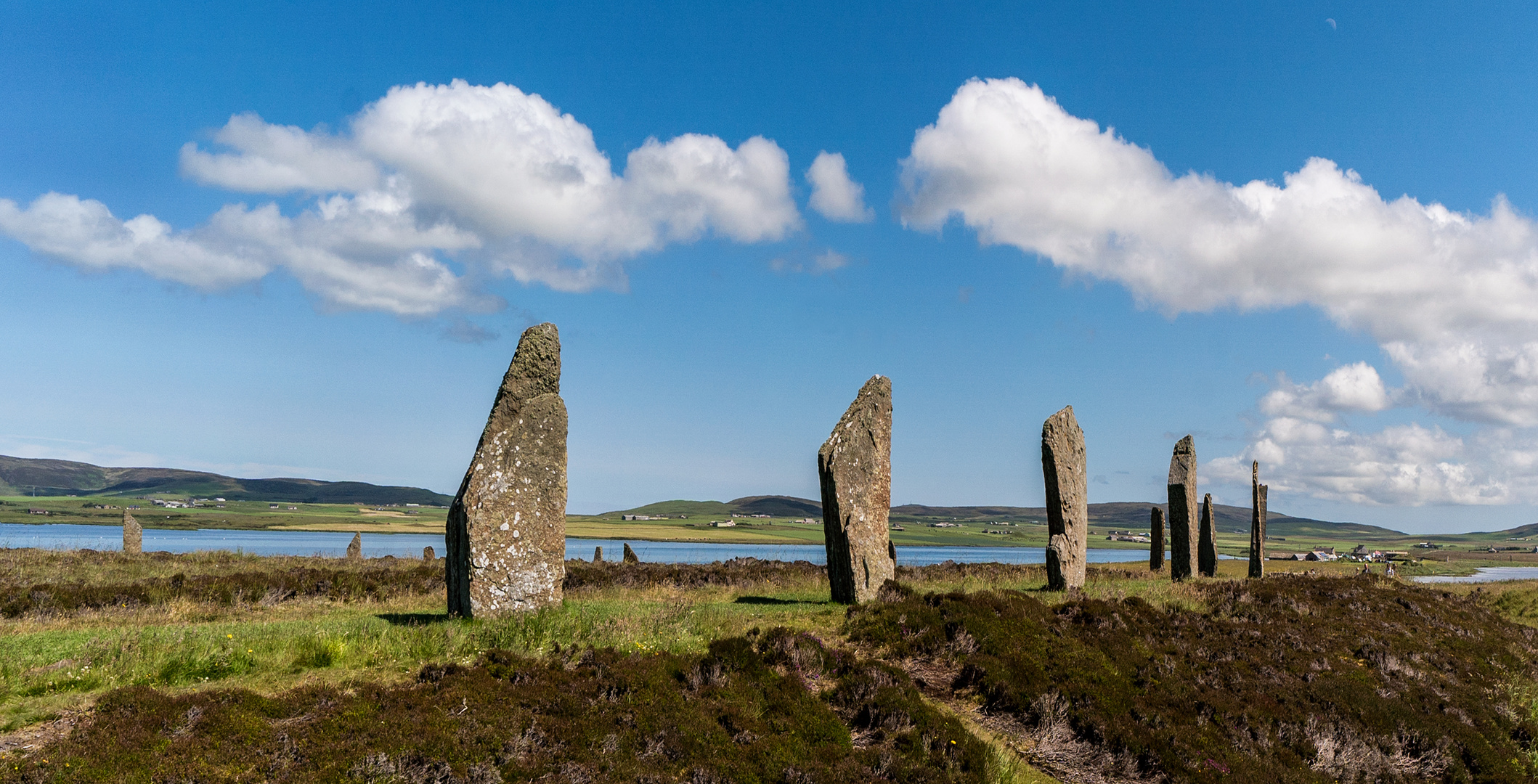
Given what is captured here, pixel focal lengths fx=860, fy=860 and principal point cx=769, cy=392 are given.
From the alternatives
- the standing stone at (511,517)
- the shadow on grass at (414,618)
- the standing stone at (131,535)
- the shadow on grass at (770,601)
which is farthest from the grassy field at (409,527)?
the standing stone at (511,517)

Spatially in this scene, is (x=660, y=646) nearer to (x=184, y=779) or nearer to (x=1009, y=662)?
(x=1009, y=662)

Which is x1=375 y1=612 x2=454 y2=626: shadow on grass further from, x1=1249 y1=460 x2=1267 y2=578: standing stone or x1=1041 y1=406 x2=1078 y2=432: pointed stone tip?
x1=1249 y1=460 x2=1267 y2=578: standing stone

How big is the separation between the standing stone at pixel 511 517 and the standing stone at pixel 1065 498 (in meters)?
12.2

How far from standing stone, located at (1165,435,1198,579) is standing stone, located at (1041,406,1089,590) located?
828cm

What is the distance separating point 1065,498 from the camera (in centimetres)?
2111

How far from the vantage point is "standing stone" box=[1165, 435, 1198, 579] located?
28391mm

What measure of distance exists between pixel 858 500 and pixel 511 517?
668cm

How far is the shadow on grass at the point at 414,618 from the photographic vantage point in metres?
13.2

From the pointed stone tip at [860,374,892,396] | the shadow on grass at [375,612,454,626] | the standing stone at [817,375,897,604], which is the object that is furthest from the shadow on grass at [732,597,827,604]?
the shadow on grass at [375,612,454,626]

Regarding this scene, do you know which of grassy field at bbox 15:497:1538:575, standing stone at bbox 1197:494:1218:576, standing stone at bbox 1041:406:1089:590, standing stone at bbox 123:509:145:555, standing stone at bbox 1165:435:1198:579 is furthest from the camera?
grassy field at bbox 15:497:1538:575

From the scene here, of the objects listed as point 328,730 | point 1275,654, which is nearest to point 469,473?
point 328,730

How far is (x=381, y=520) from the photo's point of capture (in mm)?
158500

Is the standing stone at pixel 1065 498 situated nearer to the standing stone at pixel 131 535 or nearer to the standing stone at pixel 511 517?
the standing stone at pixel 511 517

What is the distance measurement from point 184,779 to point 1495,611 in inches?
1344
